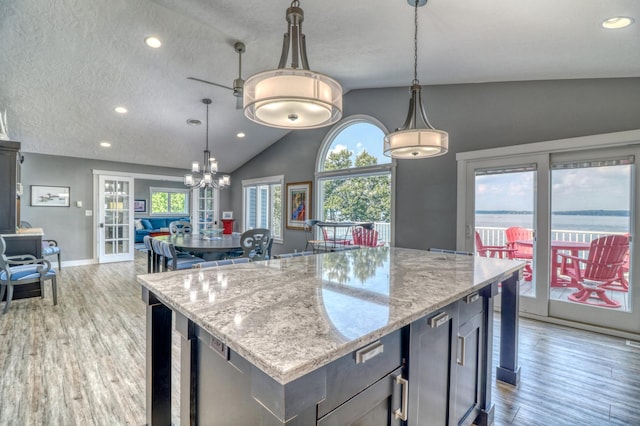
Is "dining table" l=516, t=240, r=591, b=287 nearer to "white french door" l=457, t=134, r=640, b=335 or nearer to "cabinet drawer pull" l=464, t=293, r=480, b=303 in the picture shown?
"white french door" l=457, t=134, r=640, b=335

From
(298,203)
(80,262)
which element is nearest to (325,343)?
(298,203)

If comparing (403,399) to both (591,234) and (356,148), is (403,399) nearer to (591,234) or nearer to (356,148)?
(591,234)

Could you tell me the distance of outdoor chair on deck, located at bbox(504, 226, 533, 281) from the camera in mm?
3571

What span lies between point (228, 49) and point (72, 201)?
17.4 ft

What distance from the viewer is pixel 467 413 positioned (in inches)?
64.8

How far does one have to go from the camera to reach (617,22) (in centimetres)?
→ 206

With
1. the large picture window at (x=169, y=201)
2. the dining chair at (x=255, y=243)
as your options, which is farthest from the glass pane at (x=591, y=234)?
the large picture window at (x=169, y=201)

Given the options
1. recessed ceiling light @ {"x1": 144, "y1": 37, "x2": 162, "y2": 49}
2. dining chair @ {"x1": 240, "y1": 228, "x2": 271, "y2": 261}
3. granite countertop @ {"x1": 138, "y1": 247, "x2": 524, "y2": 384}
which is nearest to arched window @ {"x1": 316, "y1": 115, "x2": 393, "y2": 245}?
dining chair @ {"x1": 240, "y1": 228, "x2": 271, "y2": 261}

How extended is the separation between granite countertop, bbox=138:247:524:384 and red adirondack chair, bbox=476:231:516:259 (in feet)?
6.04

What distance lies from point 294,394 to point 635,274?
12.6ft

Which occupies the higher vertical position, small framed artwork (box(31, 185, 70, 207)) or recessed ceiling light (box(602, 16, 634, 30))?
recessed ceiling light (box(602, 16, 634, 30))

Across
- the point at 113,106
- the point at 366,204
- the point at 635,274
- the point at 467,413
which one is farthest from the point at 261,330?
the point at 113,106

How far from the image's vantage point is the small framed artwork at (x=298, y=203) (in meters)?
6.37

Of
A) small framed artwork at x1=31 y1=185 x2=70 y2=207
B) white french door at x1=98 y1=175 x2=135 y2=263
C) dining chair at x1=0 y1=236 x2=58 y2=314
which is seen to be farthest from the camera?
white french door at x1=98 y1=175 x2=135 y2=263
